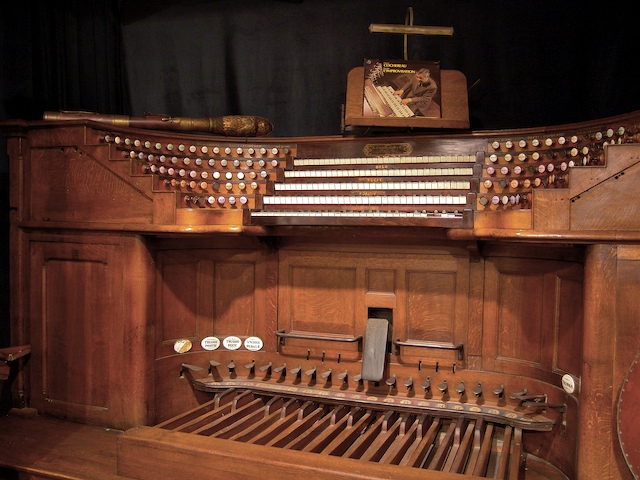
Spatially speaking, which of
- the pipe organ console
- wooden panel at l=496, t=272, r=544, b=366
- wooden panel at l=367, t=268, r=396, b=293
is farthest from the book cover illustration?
wooden panel at l=496, t=272, r=544, b=366

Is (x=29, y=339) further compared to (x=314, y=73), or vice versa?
(x=314, y=73)

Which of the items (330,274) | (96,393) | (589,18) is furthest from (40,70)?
(589,18)

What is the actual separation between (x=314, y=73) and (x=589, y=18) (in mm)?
2140

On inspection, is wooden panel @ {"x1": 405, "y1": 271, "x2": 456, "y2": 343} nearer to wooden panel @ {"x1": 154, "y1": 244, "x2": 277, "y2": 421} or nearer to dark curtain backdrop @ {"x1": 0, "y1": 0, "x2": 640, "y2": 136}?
Answer: wooden panel @ {"x1": 154, "y1": 244, "x2": 277, "y2": 421}

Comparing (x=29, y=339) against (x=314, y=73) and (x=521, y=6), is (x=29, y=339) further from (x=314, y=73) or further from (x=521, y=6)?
(x=521, y=6)

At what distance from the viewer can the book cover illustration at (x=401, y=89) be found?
330cm

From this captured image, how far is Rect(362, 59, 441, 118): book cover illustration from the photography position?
3305mm

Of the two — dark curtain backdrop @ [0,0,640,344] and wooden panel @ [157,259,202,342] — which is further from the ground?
dark curtain backdrop @ [0,0,640,344]

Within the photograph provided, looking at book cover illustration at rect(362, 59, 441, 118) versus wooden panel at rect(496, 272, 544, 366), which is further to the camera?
book cover illustration at rect(362, 59, 441, 118)

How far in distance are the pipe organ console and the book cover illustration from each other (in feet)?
0.62

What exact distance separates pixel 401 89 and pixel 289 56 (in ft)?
5.26

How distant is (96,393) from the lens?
129 inches

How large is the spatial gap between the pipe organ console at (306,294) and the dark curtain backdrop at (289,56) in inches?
41.2

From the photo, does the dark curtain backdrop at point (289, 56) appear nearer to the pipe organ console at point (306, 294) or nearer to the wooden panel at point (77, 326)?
the pipe organ console at point (306, 294)
